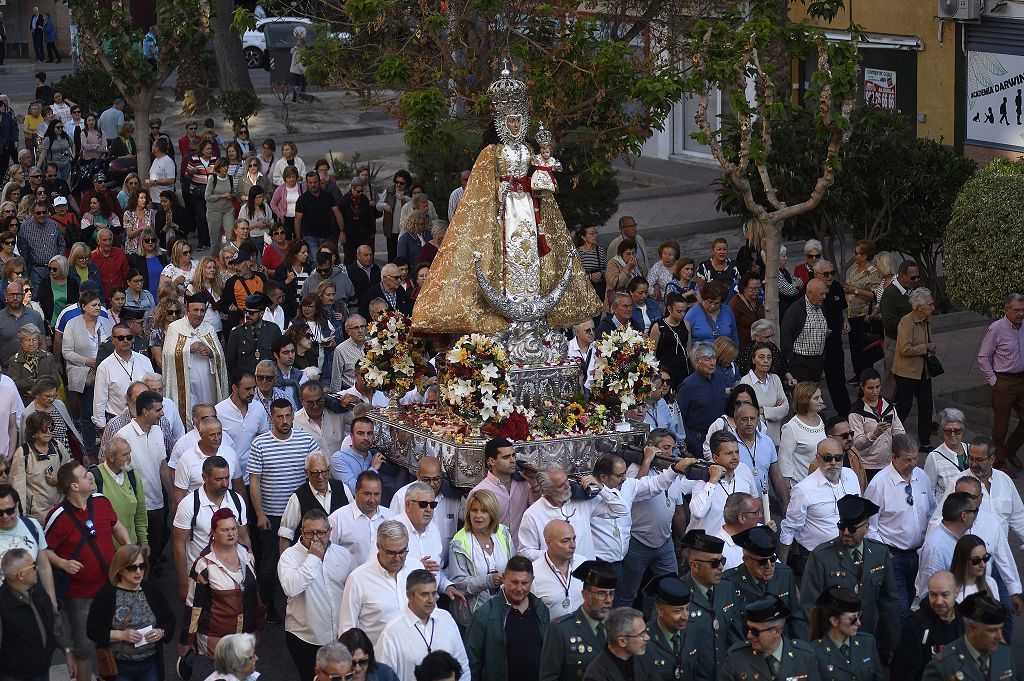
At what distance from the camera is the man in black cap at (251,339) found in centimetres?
1446

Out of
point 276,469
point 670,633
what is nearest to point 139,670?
point 276,469

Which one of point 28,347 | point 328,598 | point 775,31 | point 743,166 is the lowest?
point 328,598

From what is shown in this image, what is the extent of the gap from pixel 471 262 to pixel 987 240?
19.9 feet

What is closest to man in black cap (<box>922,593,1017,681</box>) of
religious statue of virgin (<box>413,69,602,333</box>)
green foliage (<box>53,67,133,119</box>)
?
religious statue of virgin (<box>413,69,602,333</box>)

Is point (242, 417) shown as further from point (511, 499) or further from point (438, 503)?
point (511, 499)

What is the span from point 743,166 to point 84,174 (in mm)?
11580

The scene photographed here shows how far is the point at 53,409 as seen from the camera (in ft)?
41.7

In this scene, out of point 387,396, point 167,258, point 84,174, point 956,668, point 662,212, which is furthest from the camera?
point 662,212

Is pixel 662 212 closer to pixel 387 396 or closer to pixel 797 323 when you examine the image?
pixel 797 323

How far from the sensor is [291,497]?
11055 millimetres

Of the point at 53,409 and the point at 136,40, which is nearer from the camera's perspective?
the point at 53,409

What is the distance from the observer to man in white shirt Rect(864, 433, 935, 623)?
1121 cm

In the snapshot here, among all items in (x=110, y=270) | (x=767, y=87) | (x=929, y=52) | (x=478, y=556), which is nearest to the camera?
(x=478, y=556)

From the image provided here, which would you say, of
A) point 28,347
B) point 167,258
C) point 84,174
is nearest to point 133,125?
point 84,174
